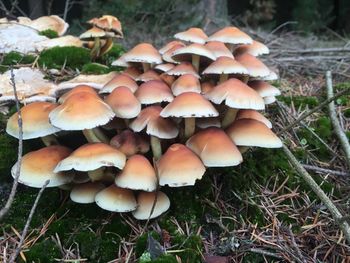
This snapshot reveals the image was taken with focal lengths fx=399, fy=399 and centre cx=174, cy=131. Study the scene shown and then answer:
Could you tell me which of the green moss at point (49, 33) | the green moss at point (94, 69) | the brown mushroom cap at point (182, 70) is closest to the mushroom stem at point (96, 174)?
the brown mushroom cap at point (182, 70)

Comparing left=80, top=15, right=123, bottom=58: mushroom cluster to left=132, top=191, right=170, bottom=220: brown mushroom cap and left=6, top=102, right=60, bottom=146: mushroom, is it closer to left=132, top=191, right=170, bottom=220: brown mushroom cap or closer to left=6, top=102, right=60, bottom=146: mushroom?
left=6, top=102, right=60, bottom=146: mushroom

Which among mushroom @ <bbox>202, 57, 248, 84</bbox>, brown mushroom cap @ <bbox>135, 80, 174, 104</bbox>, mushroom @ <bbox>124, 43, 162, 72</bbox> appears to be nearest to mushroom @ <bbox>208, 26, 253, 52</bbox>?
mushroom @ <bbox>202, 57, 248, 84</bbox>

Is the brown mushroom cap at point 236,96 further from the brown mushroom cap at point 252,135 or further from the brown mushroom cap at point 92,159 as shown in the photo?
the brown mushroom cap at point 92,159

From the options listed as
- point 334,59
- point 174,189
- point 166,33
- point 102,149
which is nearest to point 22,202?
point 102,149

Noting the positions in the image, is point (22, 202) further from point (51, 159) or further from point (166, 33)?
point (166, 33)

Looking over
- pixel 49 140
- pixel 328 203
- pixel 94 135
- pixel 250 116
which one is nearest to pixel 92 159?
pixel 94 135

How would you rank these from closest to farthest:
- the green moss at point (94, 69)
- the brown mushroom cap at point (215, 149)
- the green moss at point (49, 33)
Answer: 1. the brown mushroom cap at point (215, 149)
2. the green moss at point (94, 69)
3. the green moss at point (49, 33)
